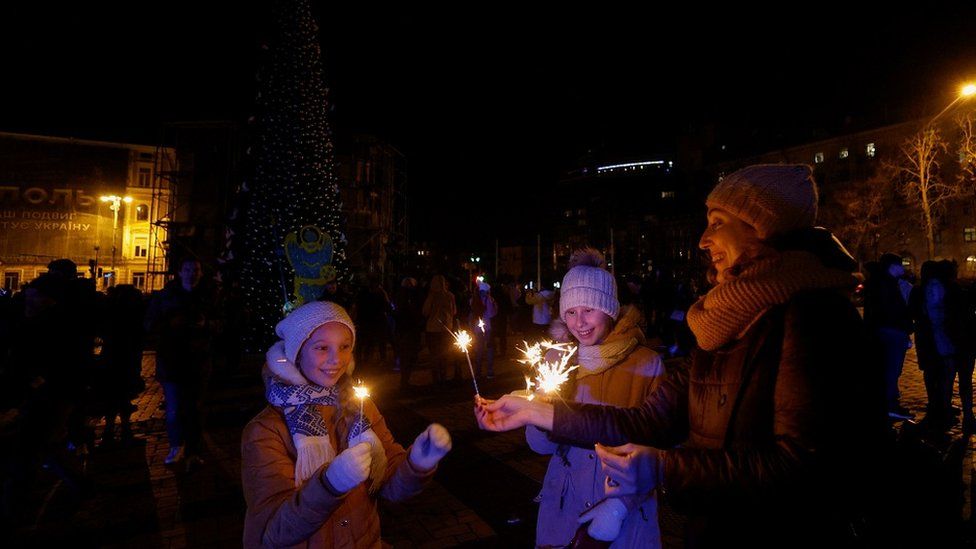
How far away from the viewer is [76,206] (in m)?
44.6

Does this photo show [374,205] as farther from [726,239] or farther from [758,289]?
[758,289]

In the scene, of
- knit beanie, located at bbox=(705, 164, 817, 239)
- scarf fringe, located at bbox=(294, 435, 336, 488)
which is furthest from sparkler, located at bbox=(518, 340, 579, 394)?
knit beanie, located at bbox=(705, 164, 817, 239)

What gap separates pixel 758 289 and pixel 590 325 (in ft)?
4.98

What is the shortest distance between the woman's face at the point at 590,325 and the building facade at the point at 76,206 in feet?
156

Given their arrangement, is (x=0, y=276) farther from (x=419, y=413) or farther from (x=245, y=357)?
(x=419, y=413)

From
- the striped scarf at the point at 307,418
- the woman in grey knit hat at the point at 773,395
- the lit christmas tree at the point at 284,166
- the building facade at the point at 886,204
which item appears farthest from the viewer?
the building facade at the point at 886,204

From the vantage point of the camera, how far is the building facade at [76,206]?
4312 cm

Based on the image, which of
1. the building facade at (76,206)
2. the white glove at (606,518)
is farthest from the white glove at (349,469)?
the building facade at (76,206)

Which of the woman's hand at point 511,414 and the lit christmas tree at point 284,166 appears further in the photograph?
the lit christmas tree at point 284,166

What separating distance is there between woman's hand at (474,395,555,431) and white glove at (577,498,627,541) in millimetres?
488

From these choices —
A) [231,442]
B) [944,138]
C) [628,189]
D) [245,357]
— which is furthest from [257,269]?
[628,189]

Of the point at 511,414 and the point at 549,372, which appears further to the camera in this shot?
the point at 549,372

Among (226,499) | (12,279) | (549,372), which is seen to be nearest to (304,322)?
(549,372)

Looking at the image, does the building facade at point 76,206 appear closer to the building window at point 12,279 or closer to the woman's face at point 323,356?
the building window at point 12,279
